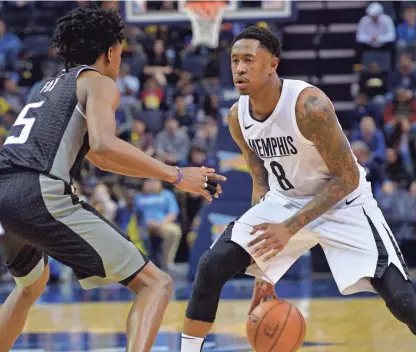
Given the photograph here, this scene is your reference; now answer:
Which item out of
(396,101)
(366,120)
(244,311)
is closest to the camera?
(244,311)

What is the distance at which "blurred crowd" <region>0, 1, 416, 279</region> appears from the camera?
39.8ft

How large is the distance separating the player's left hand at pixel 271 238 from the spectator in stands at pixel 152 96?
A: 9.87 m

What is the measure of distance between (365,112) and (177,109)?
2.97m

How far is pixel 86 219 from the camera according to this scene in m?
4.57

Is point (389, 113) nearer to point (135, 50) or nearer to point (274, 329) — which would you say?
point (135, 50)

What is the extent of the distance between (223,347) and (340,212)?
6.07 ft

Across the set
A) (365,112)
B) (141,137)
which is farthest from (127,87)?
(365,112)

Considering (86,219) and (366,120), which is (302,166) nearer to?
(86,219)

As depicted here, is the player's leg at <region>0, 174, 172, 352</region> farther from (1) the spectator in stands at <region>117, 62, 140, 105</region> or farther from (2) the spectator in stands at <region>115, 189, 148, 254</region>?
(1) the spectator in stands at <region>117, 62, 140, 105</region>

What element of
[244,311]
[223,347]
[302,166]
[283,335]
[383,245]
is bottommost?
[244,311]

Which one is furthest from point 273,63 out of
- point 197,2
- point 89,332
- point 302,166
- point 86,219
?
point 197,2

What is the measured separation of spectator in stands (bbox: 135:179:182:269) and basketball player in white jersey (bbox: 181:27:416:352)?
22.1ft

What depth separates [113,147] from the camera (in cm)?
439

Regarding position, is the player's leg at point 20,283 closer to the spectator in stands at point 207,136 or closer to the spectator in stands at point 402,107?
the spectator in stands at point 207,136
